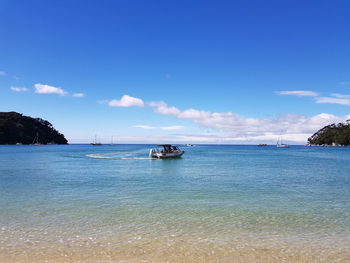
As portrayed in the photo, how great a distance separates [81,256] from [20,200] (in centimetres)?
1317

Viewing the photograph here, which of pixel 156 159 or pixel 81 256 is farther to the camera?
pixel 156 159

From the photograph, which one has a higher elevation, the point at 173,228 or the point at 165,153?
the point at 165,153

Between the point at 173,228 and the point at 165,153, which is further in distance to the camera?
the point at 165,153

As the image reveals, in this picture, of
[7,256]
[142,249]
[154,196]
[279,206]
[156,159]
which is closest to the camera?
[7,256]

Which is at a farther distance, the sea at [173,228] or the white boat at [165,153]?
the white boat at [165,153]

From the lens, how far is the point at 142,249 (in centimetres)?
1045

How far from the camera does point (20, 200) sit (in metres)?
20.2

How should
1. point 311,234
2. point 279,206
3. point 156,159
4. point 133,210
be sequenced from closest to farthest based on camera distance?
point 311,234 → point 133,210 → point 279,206 → point 156,159

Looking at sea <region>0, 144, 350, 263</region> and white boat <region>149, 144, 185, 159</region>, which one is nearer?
sea <region>0, 144, 350, 263</region>

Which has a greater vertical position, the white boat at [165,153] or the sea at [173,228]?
the white boat at [165,153]

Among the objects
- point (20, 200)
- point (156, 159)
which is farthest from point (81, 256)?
point (156, 159)

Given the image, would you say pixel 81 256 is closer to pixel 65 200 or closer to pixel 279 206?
pixel 65 200

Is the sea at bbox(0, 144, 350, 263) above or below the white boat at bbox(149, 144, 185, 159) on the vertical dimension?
below

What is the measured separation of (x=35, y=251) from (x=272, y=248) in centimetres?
898
